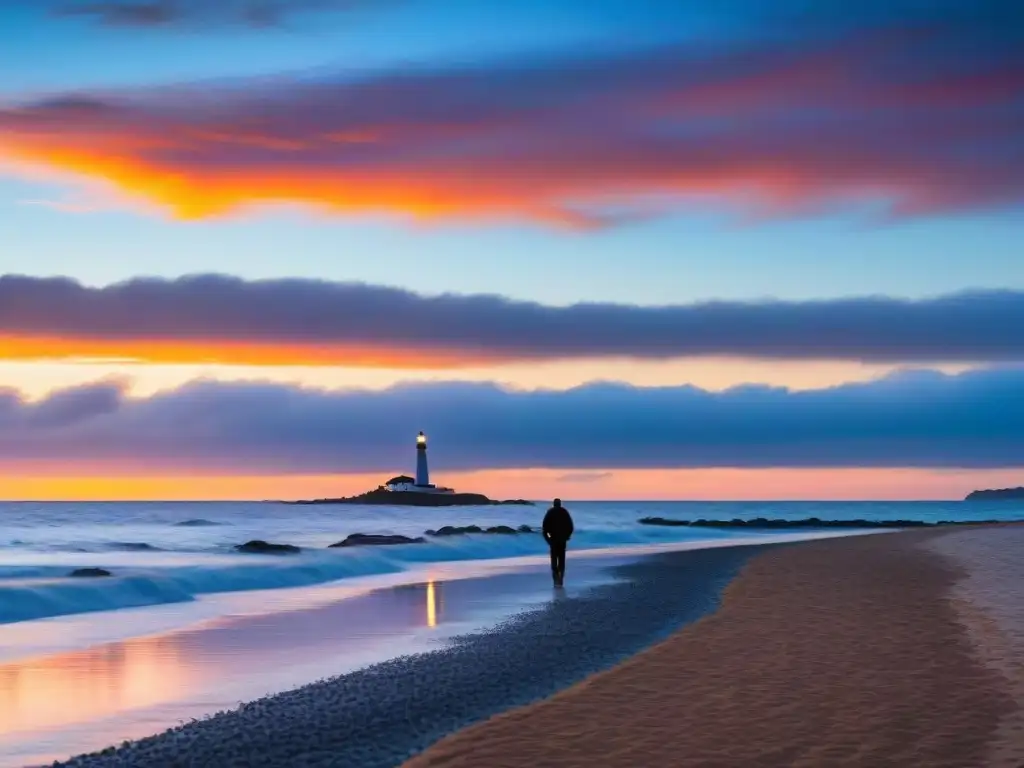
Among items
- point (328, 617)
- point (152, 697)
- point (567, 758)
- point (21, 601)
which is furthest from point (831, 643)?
point (21, 601)

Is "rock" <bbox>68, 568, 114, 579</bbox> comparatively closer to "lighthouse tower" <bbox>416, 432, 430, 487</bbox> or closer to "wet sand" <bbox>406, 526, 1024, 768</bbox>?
"wet sand" <bbox>406, 526, 1024, 768</bbox>

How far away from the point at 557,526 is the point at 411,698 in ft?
61.9

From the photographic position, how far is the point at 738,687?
540 inches

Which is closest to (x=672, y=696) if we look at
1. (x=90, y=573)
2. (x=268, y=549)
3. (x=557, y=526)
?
(x=557, y=526)

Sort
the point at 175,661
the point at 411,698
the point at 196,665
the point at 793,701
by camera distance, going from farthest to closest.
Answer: the point at 175,661 < the point at 196,665 < the point at 411,698 < the point at 793,701

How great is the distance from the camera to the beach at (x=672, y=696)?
10.7 metres

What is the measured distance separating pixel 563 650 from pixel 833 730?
766 centimetres

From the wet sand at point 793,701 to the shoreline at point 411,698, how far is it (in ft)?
2.39

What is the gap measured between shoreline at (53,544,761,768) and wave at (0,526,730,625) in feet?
47.1

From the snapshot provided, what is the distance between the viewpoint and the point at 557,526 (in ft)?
108

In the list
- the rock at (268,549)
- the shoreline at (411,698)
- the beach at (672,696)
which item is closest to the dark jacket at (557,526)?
the beach at (672,696)

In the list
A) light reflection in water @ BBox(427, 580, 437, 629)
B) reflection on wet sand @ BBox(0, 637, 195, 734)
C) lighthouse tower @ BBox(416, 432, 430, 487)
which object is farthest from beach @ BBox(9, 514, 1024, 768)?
lighthouse tower @ BBox(416, 432, 430, 487)

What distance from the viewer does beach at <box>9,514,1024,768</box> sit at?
1073cm

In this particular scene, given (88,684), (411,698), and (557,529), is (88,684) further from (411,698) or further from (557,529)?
(557,529)
